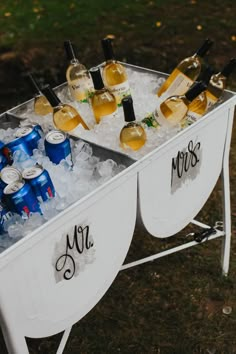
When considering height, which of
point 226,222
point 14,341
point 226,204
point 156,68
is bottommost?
point 156,68

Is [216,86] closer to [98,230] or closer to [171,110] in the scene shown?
[171,110]

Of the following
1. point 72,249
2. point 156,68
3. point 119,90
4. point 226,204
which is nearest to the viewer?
point 72,249

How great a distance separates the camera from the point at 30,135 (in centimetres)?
167

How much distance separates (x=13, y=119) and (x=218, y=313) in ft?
4.51

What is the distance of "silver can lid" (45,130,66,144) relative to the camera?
5.25 ft

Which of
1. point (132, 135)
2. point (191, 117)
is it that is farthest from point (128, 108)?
point (191, 117)

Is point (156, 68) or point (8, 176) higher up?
point (8, 176)

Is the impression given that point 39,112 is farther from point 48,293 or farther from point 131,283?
point 131,283

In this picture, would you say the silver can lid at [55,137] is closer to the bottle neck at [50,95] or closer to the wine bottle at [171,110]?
the bottle neck at [50,95]

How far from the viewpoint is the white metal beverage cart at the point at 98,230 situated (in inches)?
56.4

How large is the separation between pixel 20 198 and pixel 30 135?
33cm

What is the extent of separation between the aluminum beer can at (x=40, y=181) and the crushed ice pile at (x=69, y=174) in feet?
0.08

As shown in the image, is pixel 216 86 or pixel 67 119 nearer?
pixel 67 119

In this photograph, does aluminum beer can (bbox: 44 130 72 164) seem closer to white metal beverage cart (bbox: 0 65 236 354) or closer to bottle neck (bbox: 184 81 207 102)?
white metal beverage cart (bbox: 0 65 236 354)
